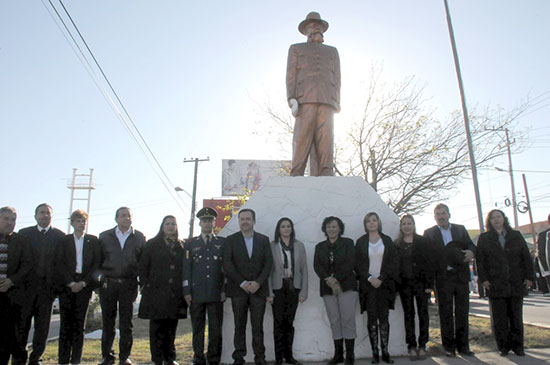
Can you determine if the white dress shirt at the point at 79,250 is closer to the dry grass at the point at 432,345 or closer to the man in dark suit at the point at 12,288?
the man in dark suit at the point at 12,288

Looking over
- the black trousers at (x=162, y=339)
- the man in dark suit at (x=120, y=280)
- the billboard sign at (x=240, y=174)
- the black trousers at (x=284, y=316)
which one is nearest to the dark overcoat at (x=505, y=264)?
the black trousers at (x=284, y=316)

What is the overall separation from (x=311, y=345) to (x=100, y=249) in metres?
2.54

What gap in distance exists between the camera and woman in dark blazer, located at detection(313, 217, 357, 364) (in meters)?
4.38

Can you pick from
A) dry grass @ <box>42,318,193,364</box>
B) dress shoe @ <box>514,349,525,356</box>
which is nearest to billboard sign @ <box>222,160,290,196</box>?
dry grass @ <box>42,318,193,364</box>

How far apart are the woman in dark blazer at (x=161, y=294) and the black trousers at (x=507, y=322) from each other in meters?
3.37

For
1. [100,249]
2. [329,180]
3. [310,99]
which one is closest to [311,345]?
[329,180]

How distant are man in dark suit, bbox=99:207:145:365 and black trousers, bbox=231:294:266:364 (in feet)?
3.64

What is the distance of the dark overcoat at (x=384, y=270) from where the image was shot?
4.45 m

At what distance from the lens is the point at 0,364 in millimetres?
4148

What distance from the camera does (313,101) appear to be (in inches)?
230

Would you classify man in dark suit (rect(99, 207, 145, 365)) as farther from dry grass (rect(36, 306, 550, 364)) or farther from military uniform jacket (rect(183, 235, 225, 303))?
dry grass (rect(36, 306, 550, 364))

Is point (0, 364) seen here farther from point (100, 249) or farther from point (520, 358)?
point (520, 358)

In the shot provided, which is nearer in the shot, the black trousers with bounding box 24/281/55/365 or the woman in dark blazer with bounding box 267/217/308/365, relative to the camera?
the black trousers with bounding box 24/281/55/365

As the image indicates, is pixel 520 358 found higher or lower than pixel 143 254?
lower
